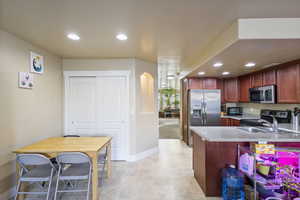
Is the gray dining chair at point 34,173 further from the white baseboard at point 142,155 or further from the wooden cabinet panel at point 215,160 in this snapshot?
the wooden cabinet panel at point 215,160

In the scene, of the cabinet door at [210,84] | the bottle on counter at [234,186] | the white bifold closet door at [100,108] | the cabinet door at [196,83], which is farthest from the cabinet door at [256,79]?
the white bifold closet door at [100,108]

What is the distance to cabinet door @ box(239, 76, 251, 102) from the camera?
4.34m

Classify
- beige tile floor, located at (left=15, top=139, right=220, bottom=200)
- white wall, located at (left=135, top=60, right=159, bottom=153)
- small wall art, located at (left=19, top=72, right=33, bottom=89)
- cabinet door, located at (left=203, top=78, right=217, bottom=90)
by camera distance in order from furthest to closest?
1. cabinet door, located at (left=203, top=78, right=217, bottom=90)
2. white wall, located at (left=135, top=60, right=159, bottom=153)
3. small wall art, located at (left=19, top=72, right=33, bottom=89)
4. beige tile floor, located at (left=15, top=139, right=220, bottom=200)

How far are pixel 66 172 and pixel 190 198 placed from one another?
1.79m

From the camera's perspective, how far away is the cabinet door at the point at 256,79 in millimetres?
3834

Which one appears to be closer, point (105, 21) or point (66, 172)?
point (105, 21)

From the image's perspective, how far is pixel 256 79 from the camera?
3984 mm

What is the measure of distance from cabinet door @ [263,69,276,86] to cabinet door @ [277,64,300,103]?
0.41ft

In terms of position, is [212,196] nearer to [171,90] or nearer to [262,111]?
[262,111]

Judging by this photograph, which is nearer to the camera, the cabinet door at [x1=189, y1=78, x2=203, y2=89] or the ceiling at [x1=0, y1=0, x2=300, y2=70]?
the ceiling at [x1=0, y1=0, x2=300, y2=70]

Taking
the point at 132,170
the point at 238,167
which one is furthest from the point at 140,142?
the point at 238,167

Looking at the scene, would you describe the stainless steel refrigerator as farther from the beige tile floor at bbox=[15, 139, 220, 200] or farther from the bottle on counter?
the bottle on counter

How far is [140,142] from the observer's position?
391 cm

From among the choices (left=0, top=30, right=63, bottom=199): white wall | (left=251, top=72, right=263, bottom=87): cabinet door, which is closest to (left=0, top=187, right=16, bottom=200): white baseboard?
(left=0, top=30, right=63, bottom=199): white wall
